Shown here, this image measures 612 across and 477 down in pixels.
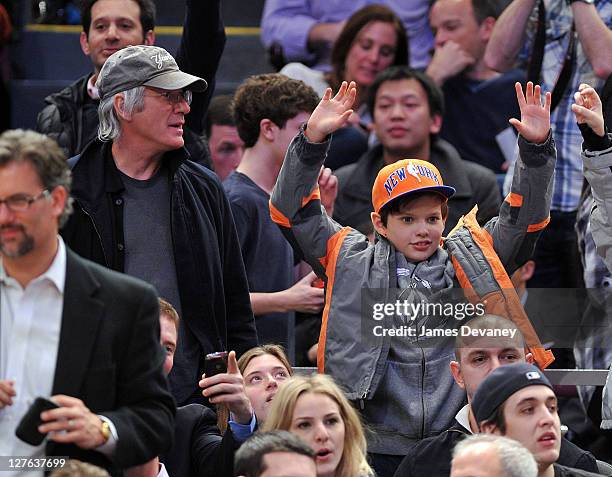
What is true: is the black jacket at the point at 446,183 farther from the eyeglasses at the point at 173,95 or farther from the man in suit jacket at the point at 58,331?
the man in suit jacket at the point at 58,331

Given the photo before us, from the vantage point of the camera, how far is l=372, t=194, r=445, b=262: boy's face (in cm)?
558

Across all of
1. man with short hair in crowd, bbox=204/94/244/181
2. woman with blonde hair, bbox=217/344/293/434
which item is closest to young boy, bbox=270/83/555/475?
woman with blonde hair, bbox=217/344/293/434

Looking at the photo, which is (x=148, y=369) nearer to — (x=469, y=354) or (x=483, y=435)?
(x=483, y=435)

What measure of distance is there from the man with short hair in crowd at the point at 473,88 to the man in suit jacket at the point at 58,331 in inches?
182

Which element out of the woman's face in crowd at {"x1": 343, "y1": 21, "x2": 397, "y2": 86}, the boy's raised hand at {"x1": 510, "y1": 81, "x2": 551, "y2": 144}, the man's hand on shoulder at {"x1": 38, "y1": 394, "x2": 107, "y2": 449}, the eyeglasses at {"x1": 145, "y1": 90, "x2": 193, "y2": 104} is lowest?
the man's hand on shoulder at {"x1": 38, "y1": 394, "x2": 107, "y2": 449}

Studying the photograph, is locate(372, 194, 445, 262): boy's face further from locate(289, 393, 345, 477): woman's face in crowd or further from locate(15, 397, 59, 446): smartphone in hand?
locate(15, 397, 59, 446): smartphone in hand

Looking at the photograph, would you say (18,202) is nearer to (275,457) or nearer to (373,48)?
(275,457)

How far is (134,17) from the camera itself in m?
6.73

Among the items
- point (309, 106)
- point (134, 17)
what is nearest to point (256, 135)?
point (309, 106)

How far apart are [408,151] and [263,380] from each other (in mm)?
2250

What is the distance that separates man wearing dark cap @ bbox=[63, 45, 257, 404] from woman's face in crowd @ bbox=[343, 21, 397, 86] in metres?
2.47

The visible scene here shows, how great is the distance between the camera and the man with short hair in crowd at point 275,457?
433 cm

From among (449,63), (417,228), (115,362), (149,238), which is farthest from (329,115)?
(449,63)

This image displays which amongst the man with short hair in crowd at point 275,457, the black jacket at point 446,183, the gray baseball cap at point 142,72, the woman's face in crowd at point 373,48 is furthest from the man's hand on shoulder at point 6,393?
the woman's face in crowd at point 373,48
